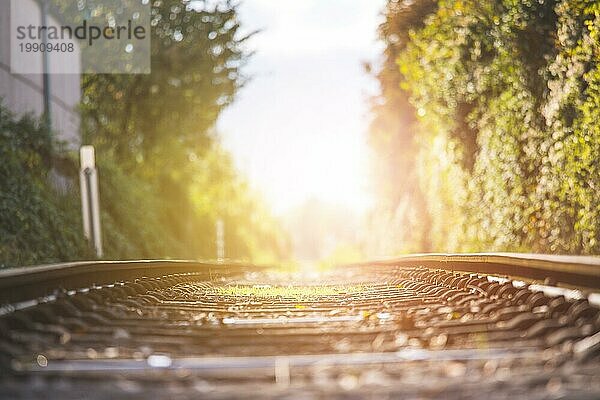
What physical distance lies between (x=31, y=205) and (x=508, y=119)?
823 cm

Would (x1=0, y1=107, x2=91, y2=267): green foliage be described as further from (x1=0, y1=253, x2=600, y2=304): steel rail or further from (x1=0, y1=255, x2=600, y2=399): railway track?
(x1=0, y1=255, x2=600, y2=399): railway track

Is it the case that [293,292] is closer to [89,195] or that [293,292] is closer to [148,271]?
[148,271]

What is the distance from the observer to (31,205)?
1538 centimetres

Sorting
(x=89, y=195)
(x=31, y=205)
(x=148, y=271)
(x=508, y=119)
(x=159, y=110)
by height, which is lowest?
(x=148, y=271)

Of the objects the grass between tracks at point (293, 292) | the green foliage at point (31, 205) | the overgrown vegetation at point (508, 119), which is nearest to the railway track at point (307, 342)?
the grass between tracks at point (293, 292)

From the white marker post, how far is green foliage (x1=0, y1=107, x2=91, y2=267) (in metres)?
0.23

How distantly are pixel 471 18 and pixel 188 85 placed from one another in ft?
41.7

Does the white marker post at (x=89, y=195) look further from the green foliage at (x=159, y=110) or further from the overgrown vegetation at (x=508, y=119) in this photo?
the overgrown vegetation at (x=508, y=119)

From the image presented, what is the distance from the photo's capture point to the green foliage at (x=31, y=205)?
14.1m

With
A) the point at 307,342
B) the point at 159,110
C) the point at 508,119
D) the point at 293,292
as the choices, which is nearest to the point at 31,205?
the point at 293,292

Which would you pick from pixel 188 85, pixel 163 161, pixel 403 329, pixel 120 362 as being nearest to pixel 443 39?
pixel 188 85

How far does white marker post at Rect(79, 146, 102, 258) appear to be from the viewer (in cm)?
1688

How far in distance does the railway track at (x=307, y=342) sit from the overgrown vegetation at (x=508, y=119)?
4.69 meters

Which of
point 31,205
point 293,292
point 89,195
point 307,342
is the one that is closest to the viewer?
point 307,342
